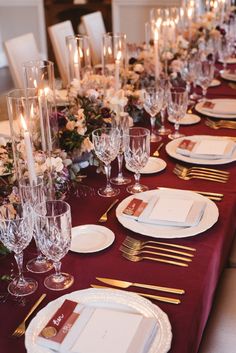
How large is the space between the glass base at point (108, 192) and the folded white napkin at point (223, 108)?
0.88 meters

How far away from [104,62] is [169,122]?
0.43 metres

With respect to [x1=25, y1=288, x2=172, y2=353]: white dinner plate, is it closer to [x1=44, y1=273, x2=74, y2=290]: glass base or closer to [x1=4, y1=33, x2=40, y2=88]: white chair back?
[x1=44, y1=273, x2=74, y2=290]: glass base

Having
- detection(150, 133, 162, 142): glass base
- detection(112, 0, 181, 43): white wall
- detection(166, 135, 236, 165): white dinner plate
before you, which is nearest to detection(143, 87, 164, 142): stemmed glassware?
detection(150, 133, 162, 142): glass base

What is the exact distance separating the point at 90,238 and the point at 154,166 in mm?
523

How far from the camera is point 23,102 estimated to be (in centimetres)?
141

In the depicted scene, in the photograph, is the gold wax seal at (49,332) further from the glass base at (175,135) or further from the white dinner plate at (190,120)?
the white dinner plate at (190,120)

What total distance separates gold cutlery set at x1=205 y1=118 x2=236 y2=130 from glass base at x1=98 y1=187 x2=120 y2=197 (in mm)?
734

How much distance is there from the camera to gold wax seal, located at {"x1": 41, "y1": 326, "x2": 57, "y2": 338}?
988mm

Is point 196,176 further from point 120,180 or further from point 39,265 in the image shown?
point 39,265

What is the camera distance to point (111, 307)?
110 centimetres

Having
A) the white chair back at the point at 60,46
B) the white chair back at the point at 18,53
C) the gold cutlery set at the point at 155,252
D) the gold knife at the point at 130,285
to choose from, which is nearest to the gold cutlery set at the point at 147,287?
the gold knife at the point at 130,285

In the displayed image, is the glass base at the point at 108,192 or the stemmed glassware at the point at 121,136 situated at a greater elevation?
the stemmed glassware at the point at 121,136

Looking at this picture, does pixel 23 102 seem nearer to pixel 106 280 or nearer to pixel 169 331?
pixel 106 280

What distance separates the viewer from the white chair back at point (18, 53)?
3005mm
